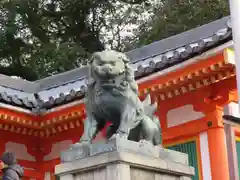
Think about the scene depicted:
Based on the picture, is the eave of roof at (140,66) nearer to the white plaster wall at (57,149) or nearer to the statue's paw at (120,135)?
the white plaster wall at (57,149)

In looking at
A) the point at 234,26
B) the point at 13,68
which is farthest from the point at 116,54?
the point at 13,68

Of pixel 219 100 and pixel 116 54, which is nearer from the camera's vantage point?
pixel 116 54

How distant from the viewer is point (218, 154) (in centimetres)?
896

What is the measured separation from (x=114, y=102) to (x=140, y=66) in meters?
4.20

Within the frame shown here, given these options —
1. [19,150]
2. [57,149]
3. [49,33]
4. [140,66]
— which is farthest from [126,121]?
[49,33]

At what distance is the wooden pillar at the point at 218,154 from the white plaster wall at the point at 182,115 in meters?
0.41

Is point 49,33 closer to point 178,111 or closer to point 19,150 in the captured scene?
point 19,150

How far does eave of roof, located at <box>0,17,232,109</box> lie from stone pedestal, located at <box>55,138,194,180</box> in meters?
3.67

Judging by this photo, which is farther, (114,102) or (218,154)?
(218,154)

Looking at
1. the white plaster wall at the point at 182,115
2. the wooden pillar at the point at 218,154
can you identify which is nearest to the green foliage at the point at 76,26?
the white plaster wall at the point at 182,115

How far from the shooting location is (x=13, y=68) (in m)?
19.1

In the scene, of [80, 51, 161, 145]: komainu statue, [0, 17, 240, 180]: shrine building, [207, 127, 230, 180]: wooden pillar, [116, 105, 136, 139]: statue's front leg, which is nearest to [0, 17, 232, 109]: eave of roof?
[0, 17, 240, 180]: shrine building

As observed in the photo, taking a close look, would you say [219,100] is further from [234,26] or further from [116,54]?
[116,54]

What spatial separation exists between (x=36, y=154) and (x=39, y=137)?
367 millimetres
